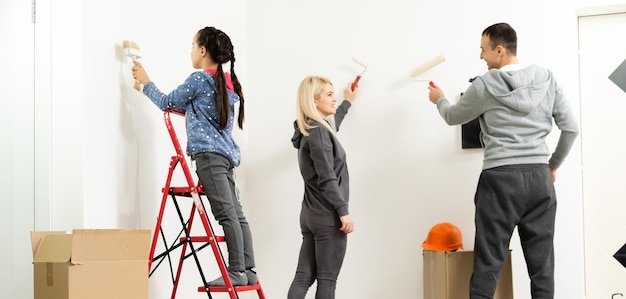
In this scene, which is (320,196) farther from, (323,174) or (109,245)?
(109,245)

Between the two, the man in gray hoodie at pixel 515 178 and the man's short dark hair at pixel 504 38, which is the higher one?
the man's short dark hair at pixel 504 38

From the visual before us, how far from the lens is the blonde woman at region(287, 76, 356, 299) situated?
365 cm

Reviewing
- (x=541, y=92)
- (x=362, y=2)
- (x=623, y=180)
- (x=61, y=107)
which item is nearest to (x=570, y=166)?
(x=623, y=180)

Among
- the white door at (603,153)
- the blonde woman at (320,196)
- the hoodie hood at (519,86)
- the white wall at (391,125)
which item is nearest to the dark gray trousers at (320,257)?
the blonde woman at (320,196)

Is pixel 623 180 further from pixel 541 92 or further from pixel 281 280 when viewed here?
pixel 281 280

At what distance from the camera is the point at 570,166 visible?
4.13 m

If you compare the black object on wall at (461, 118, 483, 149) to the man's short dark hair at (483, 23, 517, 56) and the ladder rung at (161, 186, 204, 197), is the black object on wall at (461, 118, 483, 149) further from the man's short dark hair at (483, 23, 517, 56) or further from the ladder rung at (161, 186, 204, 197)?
the ladder rung at (161, 186, 204, 197)

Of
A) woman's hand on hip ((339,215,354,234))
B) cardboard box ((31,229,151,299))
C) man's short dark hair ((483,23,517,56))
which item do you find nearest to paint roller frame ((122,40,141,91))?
cardboard box ((31,229,151,299))

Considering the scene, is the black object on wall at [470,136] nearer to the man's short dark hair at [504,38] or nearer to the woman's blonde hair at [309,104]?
the man's short dark hair at [504,38]

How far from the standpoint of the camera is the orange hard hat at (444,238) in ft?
13.0

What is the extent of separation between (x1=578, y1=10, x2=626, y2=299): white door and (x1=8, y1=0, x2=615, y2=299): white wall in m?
0.13

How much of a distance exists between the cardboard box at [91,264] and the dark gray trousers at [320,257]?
98cm

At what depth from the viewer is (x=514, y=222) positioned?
3.49m

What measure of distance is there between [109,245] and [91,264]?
3.8 inches
